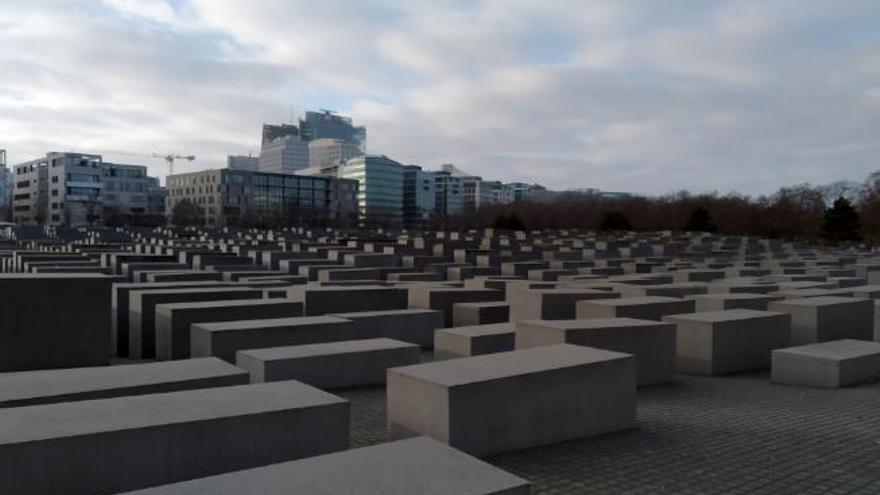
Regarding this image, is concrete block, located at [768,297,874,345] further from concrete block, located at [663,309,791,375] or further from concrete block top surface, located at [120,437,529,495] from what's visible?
concrete block top surface, located at [120,437,529,495]

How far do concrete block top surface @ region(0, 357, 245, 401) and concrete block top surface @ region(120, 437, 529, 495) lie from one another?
118 inches

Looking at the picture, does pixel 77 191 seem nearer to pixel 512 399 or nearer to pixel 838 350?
pixel 838 350

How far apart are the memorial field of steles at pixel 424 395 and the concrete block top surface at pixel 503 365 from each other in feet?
0.14

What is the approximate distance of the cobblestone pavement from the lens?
17.5 feet

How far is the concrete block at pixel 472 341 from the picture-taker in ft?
33.1

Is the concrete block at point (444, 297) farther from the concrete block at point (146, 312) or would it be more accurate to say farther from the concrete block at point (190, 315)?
the concrete block at point (146, 312)

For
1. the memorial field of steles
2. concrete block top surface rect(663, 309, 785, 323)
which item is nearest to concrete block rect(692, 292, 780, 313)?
the memorial field of steles

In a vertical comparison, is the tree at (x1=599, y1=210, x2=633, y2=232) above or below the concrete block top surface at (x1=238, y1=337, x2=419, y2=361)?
above

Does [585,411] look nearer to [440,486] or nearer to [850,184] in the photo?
[440,486]

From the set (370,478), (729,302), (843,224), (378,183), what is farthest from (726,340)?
(378,183)

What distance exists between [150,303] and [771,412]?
9.32 metres

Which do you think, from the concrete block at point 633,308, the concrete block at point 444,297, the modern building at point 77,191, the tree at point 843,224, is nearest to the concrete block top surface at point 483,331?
the concrete block at point 633,308

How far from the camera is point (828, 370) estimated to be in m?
9.20

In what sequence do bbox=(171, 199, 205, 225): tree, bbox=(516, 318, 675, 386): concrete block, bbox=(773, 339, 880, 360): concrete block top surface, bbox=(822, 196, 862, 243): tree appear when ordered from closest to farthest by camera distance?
bbox=(516, 318, 675, 386): concrete block < bbox=(773, 339, 880, 360): concrete block top surface < bbox=(822, 196, 862, 243): tree < bbox=(171, 199, 205, 225): tree
